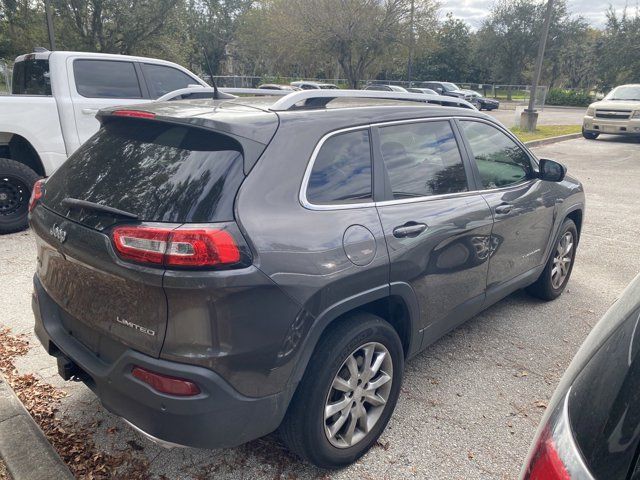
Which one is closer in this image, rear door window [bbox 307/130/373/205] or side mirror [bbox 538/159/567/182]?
rear door window [bbox 307/130/373/205]

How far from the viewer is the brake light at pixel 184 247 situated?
6.30 ft

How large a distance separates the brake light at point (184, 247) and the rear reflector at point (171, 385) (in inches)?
17.6

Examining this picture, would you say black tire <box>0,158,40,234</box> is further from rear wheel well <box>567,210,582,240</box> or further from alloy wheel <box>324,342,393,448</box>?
rear wheel well <box>567,210,582,240</box>

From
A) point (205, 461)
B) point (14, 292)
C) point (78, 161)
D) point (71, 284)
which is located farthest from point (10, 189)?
point (205, 461)

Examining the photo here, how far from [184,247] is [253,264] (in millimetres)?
269

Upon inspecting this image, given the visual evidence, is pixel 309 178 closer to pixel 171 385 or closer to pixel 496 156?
pixel 171 385

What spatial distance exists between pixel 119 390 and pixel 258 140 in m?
1.20

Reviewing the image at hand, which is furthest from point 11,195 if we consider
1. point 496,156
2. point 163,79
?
point 496,156

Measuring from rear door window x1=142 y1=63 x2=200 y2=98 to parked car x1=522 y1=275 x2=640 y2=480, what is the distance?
6613 mm

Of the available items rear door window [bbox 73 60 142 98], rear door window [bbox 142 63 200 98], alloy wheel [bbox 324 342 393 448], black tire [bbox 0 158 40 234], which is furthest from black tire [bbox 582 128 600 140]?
alloy wheel [bbox 324 342 393 448]

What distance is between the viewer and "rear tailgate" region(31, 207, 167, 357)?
1.98 m

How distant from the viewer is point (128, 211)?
2.09 m

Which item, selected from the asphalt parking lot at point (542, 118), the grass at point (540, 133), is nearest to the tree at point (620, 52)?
the asphalt parking lot at point (542, 118)

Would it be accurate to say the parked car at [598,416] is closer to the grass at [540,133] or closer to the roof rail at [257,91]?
the roof rail at [257,91]
